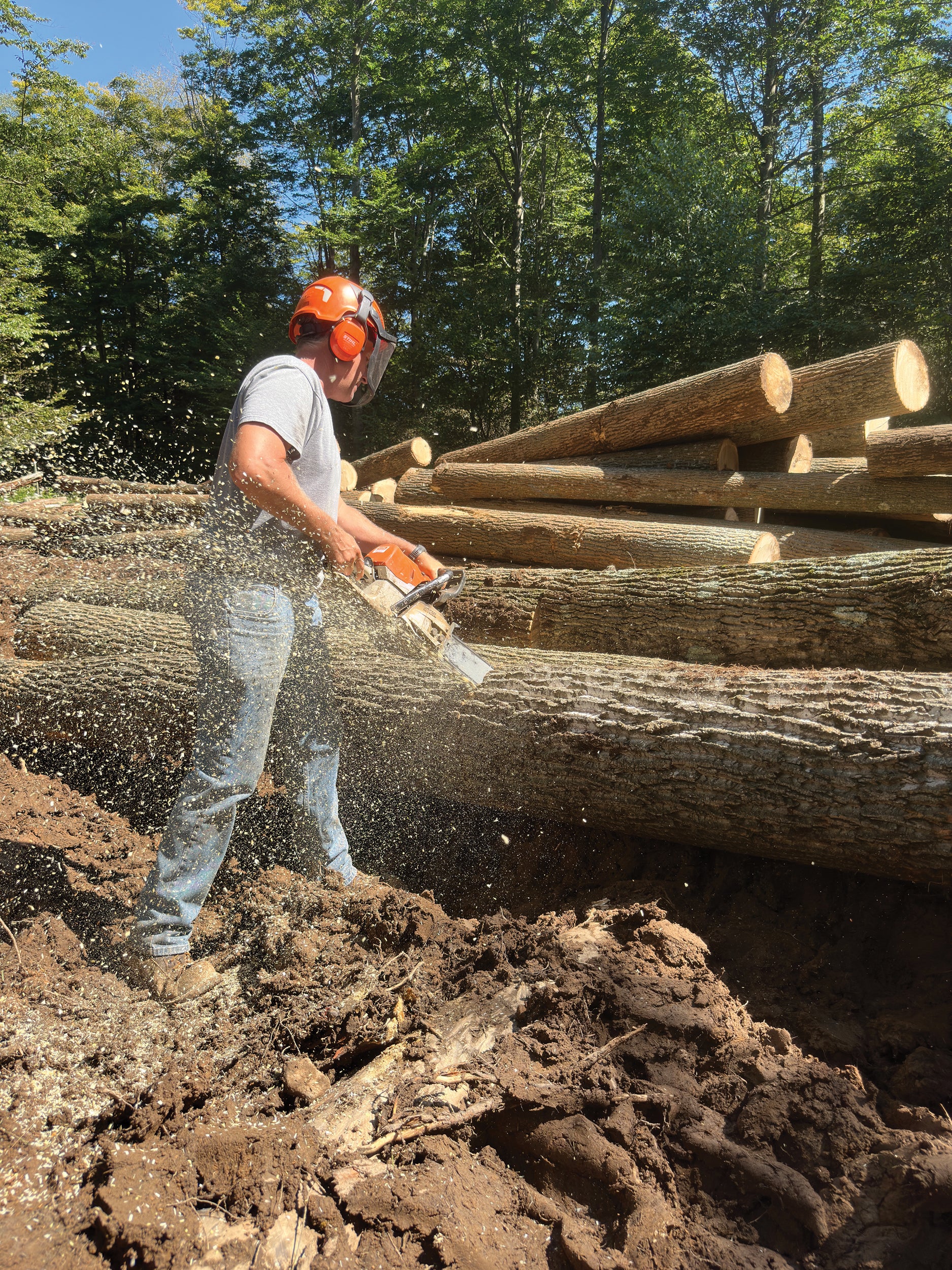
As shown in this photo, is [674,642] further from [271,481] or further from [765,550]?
[271,481]

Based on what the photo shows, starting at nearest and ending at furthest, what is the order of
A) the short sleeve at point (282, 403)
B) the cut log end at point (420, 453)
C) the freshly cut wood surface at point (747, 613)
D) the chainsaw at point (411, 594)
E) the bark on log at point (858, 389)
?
the short sleeve at point (282, 403) < the chainsaw at point (411, 594) < the freshly cut wood surface at point (747, 613) < the bark on log at point (858, 389) < the cut log end at point (420, 453)

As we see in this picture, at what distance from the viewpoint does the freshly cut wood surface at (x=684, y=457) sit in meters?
5.84

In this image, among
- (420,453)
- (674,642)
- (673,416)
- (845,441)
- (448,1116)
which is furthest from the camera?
(420,453)

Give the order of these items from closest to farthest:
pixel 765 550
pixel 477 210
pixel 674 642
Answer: pixel 674 642 → pixel 765 550 → pixel 477 210

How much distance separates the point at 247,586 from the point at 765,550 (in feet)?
11.8

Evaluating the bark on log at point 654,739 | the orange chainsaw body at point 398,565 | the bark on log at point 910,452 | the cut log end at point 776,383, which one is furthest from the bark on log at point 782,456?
the orange chainsaw body at point 398,565

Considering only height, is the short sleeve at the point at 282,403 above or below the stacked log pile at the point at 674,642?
above

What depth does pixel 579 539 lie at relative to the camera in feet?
17.6

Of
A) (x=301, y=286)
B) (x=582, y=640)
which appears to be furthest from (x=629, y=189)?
(x=582, y=640)

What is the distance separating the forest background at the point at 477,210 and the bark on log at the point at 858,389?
7.04m

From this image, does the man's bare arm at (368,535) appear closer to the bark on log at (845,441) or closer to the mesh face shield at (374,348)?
the mesh face shield at (374,348)

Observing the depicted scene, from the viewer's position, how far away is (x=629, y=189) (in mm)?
12961

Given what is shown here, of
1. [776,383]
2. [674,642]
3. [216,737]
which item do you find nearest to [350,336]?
[216,737]

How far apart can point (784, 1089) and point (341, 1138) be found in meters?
1.02
